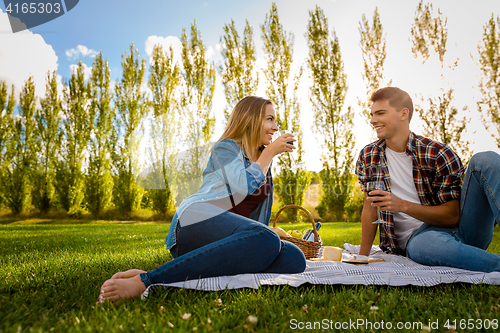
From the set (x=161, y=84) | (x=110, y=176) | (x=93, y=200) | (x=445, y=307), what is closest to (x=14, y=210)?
(x=93, y=200)

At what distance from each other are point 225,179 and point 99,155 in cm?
1594

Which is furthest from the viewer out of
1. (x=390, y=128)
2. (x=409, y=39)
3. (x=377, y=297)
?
(x=409, y=39)

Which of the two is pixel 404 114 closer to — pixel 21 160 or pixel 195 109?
pixel 195 109

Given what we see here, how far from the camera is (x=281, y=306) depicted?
1458 millimetres

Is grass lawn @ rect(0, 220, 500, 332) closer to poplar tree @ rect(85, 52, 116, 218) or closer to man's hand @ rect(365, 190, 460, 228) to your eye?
man's hand @ rect(365, 190, 460, 228)

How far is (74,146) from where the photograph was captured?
642 inches

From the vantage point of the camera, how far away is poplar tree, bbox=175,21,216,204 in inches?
555

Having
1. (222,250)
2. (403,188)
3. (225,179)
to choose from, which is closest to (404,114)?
(403,188)

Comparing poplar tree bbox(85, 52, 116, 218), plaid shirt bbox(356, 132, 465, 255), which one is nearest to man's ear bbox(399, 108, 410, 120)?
plaid shirt bbox(356, 132, 465, 255)

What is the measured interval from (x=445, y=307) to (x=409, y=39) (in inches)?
517

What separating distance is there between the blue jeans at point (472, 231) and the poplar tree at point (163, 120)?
44.7ft

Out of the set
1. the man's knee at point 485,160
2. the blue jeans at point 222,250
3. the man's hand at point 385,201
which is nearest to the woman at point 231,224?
the blue jeans at point 222,250

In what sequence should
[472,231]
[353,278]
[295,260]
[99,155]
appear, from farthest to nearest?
[99,155] < [472,231] < [295,260] < [353,278]

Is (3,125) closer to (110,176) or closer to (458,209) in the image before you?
(110,176)
